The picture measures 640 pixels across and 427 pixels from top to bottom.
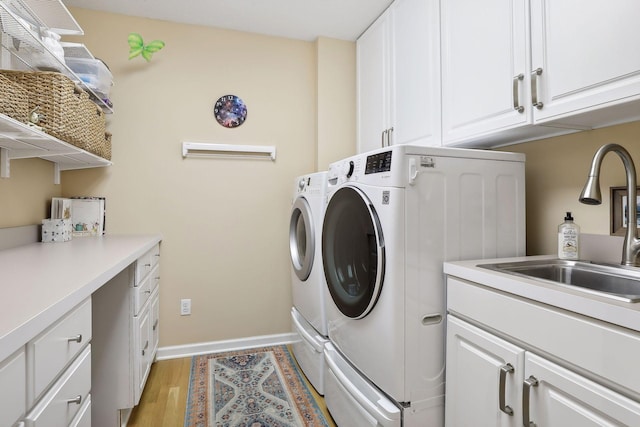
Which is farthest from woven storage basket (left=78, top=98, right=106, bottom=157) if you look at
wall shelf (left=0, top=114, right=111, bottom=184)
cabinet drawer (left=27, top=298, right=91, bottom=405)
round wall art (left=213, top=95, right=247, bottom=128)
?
cabinet drawer (left=27, top=298, right=91, bottom=405)

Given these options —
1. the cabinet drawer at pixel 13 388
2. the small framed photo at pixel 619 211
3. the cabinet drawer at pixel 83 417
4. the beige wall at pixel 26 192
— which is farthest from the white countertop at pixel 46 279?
the small framed photo at pixel 619 211

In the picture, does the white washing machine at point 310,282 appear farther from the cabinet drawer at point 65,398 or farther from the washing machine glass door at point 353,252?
the cabinet drawer at point 65,398

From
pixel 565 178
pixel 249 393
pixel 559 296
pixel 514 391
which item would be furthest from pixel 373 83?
pixel 249 393

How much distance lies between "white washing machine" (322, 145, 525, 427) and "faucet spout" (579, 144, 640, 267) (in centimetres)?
38

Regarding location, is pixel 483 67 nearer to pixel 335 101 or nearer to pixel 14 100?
pixel 335 101

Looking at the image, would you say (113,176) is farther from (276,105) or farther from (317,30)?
(317,30)

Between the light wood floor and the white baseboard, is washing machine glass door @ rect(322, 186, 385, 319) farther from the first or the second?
the white baseboard

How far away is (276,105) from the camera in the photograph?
108 inches

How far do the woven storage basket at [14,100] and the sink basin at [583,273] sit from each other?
1.77m

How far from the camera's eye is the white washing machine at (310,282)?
193 centimetres

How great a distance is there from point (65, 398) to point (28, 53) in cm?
148

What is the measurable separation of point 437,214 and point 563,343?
59cm

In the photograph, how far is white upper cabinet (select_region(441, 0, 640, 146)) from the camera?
3.45ft

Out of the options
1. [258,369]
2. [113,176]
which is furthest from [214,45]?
[258,369]
